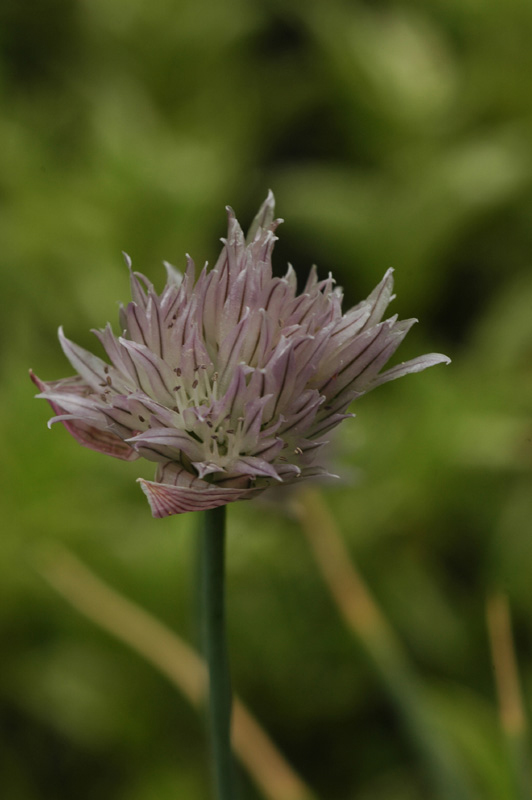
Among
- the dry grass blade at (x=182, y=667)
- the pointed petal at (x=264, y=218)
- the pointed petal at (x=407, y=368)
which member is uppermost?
the pointed petal at (x=264, y=218)

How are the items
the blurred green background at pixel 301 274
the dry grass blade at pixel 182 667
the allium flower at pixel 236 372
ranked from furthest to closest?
the blurred green background at pixel 301 274 → the dry grass blade at pixel 182 667 → the allium flower at pixel 236 372

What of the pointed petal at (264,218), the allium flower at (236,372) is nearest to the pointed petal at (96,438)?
the allium flower at (236,372)

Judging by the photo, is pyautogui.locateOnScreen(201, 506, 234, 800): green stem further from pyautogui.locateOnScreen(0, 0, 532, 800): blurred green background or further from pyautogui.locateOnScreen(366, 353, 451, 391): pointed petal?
pyautogui.locateOnScreen(0, 0, 532, 800): blurred green background

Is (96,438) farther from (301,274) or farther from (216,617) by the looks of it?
(301,274)

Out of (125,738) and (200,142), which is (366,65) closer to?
(200,142)

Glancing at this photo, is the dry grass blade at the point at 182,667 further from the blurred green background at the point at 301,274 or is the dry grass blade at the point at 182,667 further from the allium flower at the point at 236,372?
the allium flower at the point at 236,372
